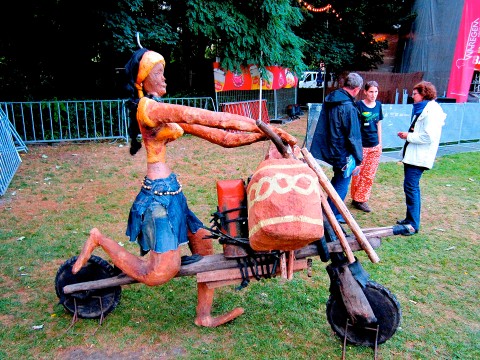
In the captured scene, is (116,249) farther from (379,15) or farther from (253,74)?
(379,15)

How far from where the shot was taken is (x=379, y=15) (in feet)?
56.5

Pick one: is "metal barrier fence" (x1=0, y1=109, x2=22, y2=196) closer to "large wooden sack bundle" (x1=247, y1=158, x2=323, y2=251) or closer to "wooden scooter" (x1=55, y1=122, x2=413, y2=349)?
"wooden scooter" (x1=55, y1=122, x2=413, y2=349)

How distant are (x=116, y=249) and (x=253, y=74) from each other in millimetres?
11864

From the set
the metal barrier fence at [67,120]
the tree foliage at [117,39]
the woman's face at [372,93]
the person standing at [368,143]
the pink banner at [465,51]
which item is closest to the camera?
the woman's face at [372,93]

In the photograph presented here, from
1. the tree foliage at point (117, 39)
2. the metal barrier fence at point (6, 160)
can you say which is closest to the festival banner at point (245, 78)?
the tree foliage at point (117, 39)

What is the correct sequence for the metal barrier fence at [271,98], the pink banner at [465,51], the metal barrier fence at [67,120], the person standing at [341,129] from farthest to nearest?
the metal barrier fence at [271,98]
the pink banner at [465,51]
the metal barrier fence at [67,120]
the person standing at [341,129]

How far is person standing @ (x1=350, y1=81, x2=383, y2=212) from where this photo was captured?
5.78 metres

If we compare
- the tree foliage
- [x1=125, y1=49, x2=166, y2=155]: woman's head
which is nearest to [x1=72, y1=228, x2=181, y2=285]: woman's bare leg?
[x1=125, y1=49, x2=166, y2=155]: woman's head

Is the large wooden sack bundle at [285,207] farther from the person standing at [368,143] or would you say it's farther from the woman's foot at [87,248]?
the person standing at [368,143]

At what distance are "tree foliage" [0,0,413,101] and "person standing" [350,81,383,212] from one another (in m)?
A: 6.58

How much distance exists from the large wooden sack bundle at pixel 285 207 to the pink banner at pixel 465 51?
13854 millimetres

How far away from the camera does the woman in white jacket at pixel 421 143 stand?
4.92 metres

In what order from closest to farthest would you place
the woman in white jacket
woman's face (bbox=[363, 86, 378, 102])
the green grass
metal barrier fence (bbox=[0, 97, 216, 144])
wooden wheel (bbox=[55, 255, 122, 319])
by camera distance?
the green grass
wooden wheel (bbox=[55, 255, 122, 319])
the woman in white jacket
woman's face (bbox=[363, 86, 378, 102])
metal barrier fence (bbox=[0, 97, 216, 144])

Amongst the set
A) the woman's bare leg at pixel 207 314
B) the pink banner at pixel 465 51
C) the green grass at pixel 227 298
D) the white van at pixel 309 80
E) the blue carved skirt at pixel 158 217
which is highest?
the pink banner at pixel 465 51
